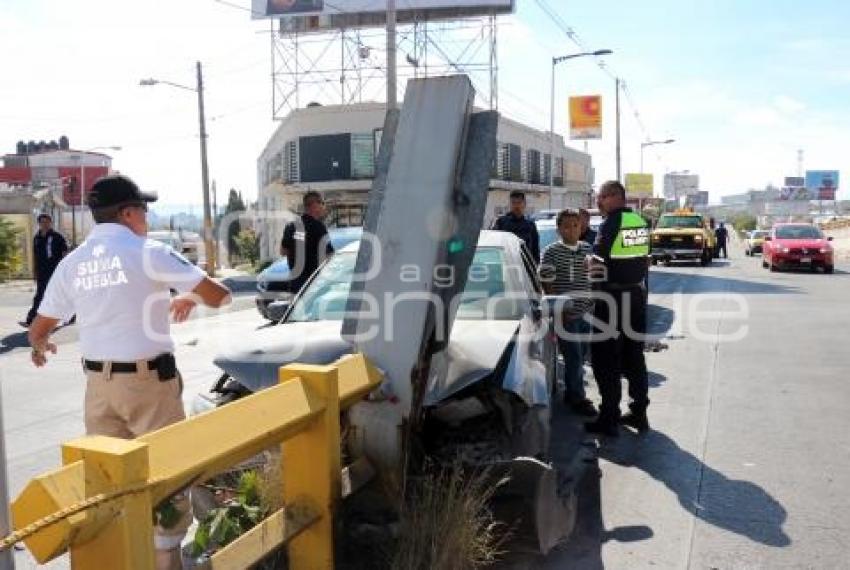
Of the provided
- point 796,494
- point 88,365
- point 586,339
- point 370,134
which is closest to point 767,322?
point 586,339

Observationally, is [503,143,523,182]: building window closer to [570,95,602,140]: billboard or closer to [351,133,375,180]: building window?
[570,95,602,140]: billboard

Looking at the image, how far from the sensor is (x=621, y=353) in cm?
642

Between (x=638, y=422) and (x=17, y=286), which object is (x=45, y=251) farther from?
(x=17, y=286)

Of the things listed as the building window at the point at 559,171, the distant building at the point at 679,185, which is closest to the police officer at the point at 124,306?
the building window at the point at 559,171

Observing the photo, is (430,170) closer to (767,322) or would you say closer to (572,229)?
(572,229)

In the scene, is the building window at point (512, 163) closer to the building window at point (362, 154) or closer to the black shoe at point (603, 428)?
the building window at point (362, 154)

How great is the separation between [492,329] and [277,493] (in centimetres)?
173

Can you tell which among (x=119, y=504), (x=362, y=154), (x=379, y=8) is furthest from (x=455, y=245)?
(x=362, y=154)

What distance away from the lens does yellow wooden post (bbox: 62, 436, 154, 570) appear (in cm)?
224

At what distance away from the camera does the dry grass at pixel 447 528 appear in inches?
136

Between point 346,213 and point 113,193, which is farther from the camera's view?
point 346,213

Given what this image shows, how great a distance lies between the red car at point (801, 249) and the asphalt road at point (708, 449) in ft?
44.2

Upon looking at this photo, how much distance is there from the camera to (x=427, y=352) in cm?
393

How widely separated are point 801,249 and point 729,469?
21.9 m
